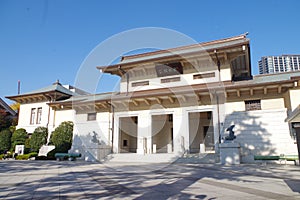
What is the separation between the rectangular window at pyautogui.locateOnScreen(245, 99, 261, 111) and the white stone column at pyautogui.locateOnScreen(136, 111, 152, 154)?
6.82 meters

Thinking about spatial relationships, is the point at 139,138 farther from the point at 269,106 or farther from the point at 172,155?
the point at 269,106

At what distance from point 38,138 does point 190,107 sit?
49.9 feet

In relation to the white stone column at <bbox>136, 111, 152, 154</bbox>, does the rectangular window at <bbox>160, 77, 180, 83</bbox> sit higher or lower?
higher

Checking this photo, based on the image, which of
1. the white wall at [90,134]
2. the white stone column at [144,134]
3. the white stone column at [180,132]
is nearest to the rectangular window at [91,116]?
the white wall at [90,134]

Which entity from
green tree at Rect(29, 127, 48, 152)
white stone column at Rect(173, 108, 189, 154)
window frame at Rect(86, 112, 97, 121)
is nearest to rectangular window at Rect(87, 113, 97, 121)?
window frame at Rect(86, 112, 97, 121)

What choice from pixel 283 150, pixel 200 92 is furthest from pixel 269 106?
pixel 200 92

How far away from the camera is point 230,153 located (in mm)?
12430

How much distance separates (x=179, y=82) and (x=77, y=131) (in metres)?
9.72

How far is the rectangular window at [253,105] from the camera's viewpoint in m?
14.6

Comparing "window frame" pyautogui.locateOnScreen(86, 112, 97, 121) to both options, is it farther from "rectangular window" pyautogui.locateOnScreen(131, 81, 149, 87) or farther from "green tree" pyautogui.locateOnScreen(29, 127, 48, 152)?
"green tree" pyautogui.locateOnScreen(29, 127, 48, 152)

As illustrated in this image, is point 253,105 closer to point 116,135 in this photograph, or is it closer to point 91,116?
point 116,135

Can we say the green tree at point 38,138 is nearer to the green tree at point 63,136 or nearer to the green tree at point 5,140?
the green tree at point 63,136

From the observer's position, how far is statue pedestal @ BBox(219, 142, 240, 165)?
485 inches

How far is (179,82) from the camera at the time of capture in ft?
57.5
